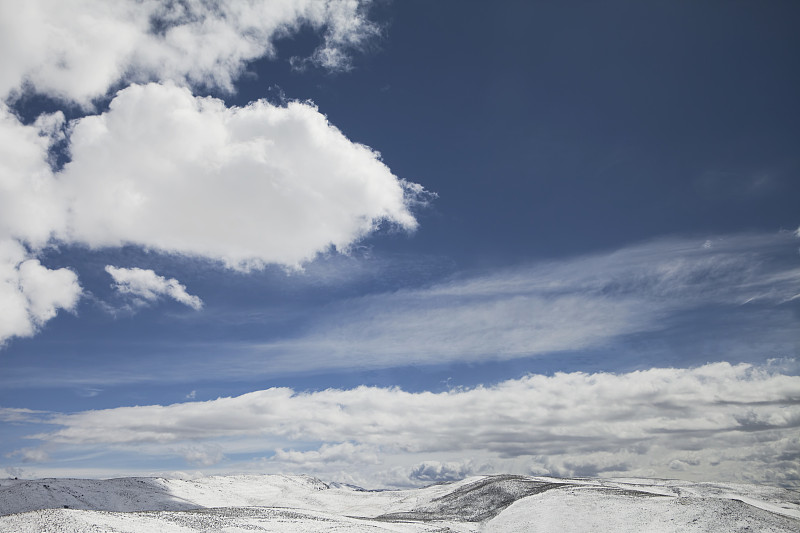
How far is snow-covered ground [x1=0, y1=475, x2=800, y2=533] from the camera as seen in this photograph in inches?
2327

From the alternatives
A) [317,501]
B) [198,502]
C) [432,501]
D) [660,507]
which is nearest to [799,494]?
[660,507]

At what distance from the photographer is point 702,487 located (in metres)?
137

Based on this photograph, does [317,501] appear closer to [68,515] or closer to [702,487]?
[68,515]

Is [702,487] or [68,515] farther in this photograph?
[702,487]

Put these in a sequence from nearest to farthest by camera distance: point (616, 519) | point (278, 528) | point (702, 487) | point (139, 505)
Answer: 1. point (278, 528)
2. point (616, 519)
3. point (139, 505)
4. point (702, 487)

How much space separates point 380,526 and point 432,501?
53221 mm

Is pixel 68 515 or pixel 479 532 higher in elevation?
pixel 68 515

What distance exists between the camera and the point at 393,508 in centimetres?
12081

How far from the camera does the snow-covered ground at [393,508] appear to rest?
59.1 metres

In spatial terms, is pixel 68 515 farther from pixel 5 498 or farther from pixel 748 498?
pixel 748 498

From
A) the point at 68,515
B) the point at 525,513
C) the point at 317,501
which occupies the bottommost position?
the point at 317,501

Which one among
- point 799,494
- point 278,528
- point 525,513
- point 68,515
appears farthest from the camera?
point 799,494

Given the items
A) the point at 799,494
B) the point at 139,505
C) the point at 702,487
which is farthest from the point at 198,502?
the point at 799,494

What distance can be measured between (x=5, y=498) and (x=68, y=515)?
53217 millimetres
